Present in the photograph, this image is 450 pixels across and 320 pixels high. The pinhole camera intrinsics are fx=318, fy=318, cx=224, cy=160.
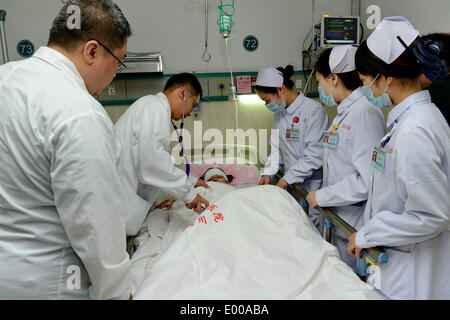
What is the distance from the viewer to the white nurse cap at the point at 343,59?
5.90 ft

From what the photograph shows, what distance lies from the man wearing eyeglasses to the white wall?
8.09 ft

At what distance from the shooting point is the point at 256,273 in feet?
4.51

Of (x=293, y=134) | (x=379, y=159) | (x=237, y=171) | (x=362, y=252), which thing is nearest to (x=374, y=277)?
(x=362, y=252)

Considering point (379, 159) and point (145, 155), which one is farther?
point (145, 155)

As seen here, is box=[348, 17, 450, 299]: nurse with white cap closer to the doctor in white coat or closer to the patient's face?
the doctor in white coat

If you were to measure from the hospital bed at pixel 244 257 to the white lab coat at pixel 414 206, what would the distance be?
11 centimetres

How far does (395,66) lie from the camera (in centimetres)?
126

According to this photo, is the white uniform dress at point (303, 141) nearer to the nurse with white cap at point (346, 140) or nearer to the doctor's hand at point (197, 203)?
the nurse with white cap at point (346, 140)

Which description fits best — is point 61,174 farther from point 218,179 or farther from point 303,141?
point 218,179

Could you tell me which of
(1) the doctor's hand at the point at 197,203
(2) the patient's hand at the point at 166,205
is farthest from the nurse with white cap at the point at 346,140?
(2) the patient's hand at the point at 166,205

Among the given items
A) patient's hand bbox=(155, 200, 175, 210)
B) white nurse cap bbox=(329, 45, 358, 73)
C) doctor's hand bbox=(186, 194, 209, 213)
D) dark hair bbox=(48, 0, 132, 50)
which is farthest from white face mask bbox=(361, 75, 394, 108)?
patient's hand bbox=(155, 200, 175, 210)

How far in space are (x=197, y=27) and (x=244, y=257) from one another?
2.66 metres

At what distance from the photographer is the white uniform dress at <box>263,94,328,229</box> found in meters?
2.37

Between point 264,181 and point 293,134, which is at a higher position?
point 293,134
